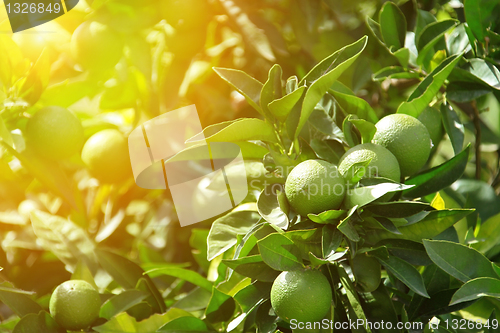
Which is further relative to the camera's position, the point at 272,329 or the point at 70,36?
the point at 70,36

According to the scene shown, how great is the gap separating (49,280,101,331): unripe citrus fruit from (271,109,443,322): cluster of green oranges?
43 centimetres

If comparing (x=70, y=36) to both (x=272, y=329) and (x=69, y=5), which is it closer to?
(x=69, y=5)

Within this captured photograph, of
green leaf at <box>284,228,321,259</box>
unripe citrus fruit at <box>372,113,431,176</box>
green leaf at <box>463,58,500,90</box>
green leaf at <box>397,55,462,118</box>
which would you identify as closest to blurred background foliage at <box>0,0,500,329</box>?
green leaf at <box>463,58,500,90</box>

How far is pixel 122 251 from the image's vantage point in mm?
1397

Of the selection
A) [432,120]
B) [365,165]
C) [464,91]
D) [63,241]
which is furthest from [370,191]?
[63,241]

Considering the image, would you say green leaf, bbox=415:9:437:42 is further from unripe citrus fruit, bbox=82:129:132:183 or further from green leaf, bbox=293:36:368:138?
unripe citrus fruit, bbox=82:129:132:183

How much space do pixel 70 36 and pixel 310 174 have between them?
2.70 ft

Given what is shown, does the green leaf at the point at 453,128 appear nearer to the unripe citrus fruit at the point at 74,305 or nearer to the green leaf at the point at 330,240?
the green leaf at the point at 330,240

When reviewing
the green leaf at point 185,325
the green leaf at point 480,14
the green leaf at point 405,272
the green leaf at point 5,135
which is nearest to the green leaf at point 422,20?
the green leaf at point 480,14

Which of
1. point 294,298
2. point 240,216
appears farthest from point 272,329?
point 240,216

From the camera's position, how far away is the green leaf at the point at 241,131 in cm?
72

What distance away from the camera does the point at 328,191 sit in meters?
0.70

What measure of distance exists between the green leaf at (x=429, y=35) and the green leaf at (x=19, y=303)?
1.06m

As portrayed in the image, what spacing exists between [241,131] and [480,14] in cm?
65
